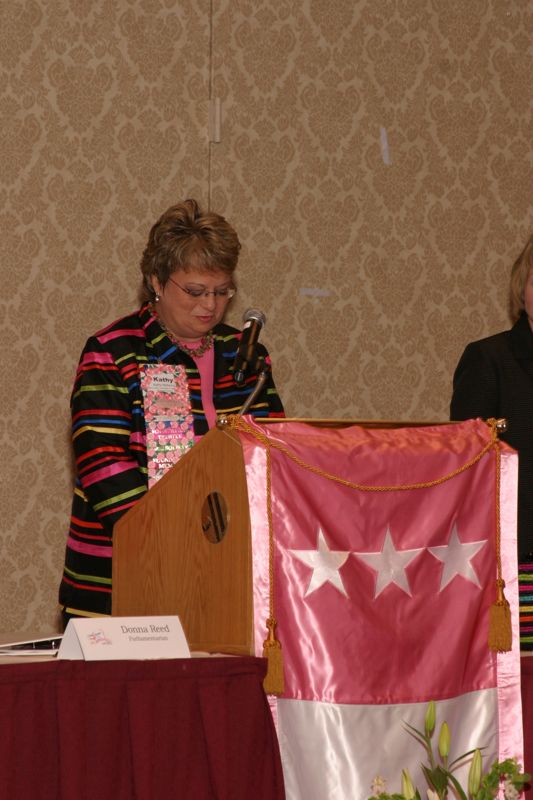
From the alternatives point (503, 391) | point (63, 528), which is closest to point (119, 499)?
point (503, 391)

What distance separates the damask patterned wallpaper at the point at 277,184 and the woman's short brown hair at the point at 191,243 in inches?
53.3

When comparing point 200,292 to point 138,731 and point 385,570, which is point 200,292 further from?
point 138,731

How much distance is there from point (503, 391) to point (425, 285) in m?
1.92

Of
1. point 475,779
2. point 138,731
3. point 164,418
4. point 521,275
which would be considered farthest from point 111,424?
point 475,779

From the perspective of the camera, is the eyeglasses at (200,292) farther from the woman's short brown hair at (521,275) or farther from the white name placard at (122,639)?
the white name placard at (122,639)

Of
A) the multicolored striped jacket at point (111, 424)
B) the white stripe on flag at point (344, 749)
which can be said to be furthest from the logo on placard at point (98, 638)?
the multicolored striped jacket at point (111, 424)

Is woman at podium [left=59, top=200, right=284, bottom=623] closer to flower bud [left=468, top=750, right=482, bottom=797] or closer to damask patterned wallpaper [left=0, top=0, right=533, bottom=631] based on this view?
damask patterned wallpaper [left=0, top=0, right=533, bottom=631]

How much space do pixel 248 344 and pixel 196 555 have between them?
0.52m

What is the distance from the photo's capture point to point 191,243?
3.04 meters

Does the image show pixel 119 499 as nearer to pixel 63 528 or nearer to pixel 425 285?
pixel 63 528

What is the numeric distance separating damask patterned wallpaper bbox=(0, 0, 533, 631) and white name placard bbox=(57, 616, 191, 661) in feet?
7.24

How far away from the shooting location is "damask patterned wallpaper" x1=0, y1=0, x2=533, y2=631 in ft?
14.2

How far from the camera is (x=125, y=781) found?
6.68 feet

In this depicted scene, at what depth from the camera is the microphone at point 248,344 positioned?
8.49 feet
